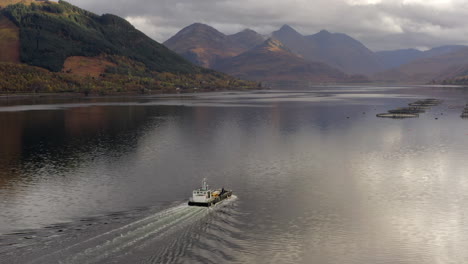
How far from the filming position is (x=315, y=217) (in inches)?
2259

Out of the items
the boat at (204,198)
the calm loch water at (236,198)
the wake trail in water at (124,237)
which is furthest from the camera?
the boat at (204,198)

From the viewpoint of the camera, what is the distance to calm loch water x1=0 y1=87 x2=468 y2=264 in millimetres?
46844

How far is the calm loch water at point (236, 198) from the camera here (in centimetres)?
4684

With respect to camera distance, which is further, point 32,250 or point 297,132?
point 297,132

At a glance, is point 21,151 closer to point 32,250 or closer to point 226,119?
point 32,250

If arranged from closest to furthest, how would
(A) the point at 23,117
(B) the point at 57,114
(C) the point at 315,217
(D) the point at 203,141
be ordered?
1. (C) the point at 315,217
2. (D) the point at 203,141
3. (A) the point at 23,117
4. (B) the point at 57,114

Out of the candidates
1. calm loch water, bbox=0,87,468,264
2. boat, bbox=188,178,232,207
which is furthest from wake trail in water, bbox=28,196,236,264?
boat, bbox=188,178,232,207

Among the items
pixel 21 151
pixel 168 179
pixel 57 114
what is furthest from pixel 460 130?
pixel 57 114

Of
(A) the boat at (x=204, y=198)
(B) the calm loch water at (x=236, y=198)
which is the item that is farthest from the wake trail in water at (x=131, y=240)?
(A) the boat at (x=204, y=198)

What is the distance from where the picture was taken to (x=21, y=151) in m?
105

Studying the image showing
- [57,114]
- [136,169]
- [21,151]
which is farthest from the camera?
[57,114]

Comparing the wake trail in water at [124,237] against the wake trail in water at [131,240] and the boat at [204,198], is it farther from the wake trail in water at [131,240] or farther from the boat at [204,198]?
the boat at [204,198]

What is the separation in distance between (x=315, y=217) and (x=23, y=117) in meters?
153

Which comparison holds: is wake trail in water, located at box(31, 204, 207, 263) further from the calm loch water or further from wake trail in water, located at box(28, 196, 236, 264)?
the calm loch water
